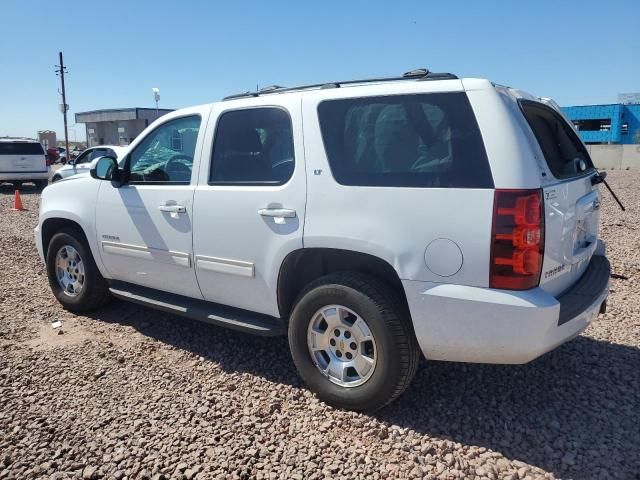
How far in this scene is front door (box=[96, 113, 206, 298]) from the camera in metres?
3.86

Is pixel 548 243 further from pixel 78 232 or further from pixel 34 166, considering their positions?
pixel 34 166

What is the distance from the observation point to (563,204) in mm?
2832

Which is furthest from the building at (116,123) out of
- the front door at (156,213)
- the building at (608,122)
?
the building at (608,122)

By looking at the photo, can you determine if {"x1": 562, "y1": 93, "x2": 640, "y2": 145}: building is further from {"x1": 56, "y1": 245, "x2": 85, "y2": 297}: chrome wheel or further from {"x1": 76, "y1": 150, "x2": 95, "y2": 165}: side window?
{"x1": 56, "y1": 245, "x2": 85, "y2": 297}: chrome wheel

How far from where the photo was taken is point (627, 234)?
28.1 feet

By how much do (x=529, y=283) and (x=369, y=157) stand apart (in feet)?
3.73

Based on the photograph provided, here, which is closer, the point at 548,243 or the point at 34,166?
the point at 548,243

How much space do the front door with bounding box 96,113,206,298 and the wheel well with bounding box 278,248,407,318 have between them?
2.76 ft

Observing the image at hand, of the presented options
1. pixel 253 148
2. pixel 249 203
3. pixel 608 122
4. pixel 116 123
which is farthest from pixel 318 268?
pixel 608 122

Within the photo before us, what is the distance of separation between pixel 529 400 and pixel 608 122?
7105 cm

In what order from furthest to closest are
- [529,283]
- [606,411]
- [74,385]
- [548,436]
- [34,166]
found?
1. [34,166]
2. [74,385]
3. [606,411]
4. [548,436]
5. [529,283]

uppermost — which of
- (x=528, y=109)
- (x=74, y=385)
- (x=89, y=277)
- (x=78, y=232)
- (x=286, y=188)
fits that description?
(x=528, y=109)

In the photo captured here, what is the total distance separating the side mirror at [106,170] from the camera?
14.1 feet

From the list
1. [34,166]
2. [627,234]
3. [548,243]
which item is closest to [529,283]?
[548,243]
